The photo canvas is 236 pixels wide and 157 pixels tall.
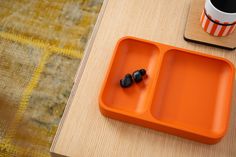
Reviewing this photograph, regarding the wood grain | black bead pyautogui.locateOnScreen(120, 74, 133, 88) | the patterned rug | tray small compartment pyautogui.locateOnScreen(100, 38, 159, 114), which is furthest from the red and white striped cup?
the patterned rug

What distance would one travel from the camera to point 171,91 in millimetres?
784

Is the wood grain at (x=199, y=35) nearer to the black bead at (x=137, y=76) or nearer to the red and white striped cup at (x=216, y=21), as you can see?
the red and white striped cup at (x=216, y=21)

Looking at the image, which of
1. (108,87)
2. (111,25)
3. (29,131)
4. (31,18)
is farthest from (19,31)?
(108,87)

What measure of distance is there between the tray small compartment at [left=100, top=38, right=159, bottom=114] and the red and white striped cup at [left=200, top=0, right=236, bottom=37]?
0.50 feet

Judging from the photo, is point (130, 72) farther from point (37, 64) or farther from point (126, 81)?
point (37, 64)

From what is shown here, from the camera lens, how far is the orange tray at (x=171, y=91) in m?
0.72

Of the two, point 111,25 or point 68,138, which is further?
point 111,25

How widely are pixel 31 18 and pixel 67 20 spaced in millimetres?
188

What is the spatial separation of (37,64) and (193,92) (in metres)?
0.90

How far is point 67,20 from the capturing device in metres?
1.55

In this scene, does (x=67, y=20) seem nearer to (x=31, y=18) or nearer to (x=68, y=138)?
(x=31, y=18)

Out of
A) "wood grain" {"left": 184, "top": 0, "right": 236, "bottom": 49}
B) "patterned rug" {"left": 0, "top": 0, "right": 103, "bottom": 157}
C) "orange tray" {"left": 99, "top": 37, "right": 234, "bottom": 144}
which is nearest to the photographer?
"orange tray" {"left": 99, "top": 37, "right": 234, "bottom": 144}

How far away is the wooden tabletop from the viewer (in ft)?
2.39

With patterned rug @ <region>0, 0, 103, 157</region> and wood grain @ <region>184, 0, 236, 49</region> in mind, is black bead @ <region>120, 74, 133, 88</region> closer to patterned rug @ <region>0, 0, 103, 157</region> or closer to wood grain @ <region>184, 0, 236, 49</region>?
wood grain @ <region>184, 0, 236, 49</region>
